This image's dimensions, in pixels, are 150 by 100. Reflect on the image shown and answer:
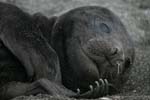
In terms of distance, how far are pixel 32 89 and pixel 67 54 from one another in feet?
2.07

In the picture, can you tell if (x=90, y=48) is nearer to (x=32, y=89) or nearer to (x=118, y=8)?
(x=32, y=89)

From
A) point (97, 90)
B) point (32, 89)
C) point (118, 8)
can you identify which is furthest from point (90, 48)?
point (118, 8)

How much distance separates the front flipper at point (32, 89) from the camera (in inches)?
174

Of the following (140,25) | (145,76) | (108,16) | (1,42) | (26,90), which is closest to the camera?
(26,90)

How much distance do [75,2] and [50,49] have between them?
4324 millimetres

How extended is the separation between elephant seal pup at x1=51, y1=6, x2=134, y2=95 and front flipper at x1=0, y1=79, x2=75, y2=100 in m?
0.34

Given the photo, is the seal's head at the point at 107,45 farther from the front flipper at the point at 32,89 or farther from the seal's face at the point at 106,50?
the front flipper at the point at 32,89

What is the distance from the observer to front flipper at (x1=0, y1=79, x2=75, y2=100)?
174 inches

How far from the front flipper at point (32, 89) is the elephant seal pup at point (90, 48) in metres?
0.34

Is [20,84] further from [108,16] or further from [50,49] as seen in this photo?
[108,16]

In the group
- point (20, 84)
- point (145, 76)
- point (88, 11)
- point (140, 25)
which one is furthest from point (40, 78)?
point (140, 25)

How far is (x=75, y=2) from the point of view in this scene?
29.6ft

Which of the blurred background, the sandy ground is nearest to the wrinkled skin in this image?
the sandy ground

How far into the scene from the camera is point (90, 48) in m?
4.79
